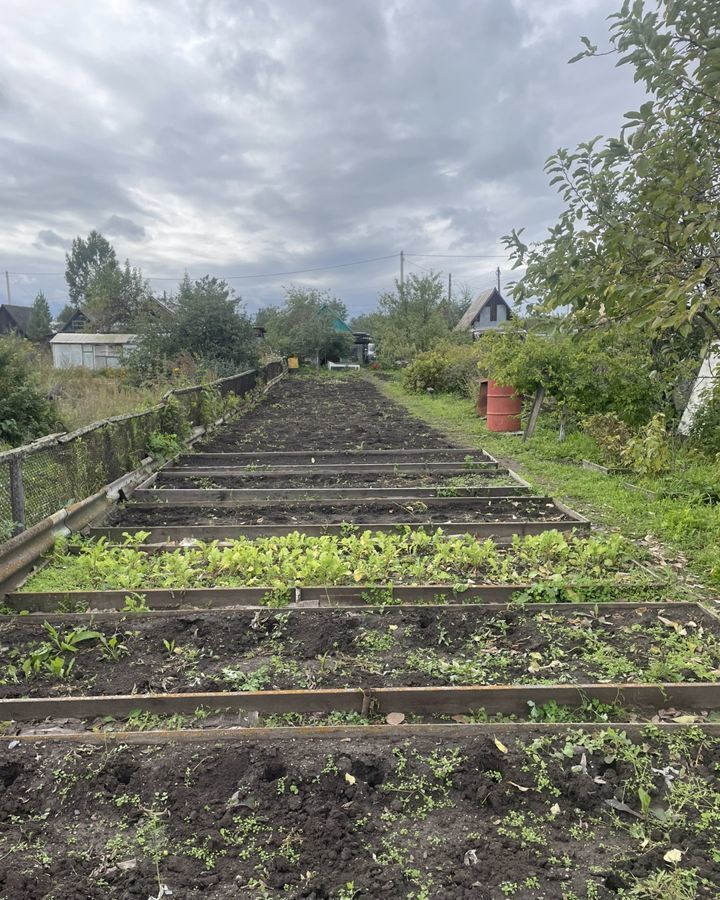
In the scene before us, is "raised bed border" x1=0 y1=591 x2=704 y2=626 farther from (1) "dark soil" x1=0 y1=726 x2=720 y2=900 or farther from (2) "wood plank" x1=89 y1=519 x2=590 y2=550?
(2) "wood plank" x1=89 y1=519 x2=590 y2=550

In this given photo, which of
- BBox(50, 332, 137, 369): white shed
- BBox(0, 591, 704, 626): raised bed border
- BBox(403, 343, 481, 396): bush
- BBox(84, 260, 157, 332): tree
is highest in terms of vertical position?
BBox(84, 260, 157, 332): tree

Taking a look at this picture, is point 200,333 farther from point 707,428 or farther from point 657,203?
point 657,203

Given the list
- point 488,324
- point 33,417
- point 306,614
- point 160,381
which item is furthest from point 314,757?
point 488,324

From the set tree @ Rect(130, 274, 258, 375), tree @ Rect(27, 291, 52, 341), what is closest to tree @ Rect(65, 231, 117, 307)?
tree @ Rect(27, 291, 52, 341)

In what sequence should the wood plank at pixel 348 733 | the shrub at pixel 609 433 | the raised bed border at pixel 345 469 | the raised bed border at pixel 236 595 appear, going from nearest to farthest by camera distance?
1. the wood plank at pixel 348 733
2. the raised bed border at pixel 236 595
3. the raised bed border at pixel 345 469
4. the shrub at pixel 609 433

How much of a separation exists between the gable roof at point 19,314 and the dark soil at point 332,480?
55.6 m

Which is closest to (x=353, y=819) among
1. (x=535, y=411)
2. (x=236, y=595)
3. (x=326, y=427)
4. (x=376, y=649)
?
(x=376, y=649)

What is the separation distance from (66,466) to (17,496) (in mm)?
897

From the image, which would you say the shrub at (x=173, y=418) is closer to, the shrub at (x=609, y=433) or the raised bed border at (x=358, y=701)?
the shrub at (x=609, y=433)

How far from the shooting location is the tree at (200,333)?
1856 centimetres

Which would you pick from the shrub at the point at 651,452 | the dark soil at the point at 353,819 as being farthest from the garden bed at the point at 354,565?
the shrub at the point at 651,452

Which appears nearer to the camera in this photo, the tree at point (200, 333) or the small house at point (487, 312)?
the tree at point (200, 333)

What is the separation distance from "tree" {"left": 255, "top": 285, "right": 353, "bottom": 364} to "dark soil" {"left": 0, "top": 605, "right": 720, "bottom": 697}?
34.4m

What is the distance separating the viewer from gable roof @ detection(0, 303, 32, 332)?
55672mm
